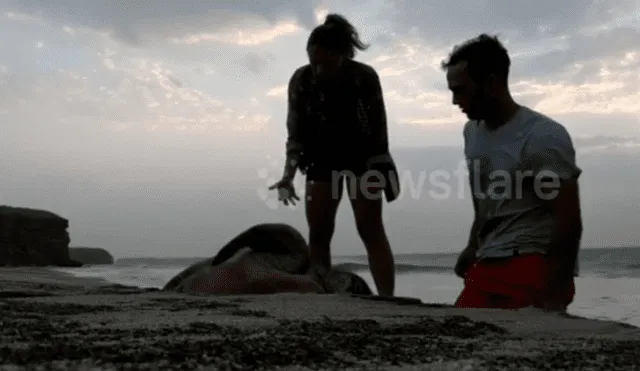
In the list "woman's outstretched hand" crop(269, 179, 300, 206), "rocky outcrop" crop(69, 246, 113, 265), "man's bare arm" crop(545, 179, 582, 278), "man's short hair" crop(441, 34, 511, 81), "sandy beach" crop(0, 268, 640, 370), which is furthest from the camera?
"rocky outcrop" crop(69, 246, 113, 265)

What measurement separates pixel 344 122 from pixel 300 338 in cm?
277

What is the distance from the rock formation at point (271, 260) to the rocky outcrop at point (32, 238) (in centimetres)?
4223

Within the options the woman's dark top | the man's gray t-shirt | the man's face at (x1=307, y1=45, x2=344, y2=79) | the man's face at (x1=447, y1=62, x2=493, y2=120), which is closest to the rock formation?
the woman's dark top

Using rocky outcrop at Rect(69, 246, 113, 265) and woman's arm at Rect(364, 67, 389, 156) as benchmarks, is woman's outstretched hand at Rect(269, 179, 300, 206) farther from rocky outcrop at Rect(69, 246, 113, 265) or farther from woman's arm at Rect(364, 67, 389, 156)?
rocky outcrop at Rect(69, 246, 113, 265)

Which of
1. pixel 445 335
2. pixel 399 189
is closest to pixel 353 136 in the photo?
pixel 399 189

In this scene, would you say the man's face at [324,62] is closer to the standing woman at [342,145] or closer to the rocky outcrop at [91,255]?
the standing woman at [342,145]

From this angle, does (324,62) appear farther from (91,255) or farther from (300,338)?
(91,255)

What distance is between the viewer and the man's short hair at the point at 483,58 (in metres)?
3.09

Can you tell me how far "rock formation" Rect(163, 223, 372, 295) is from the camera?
485 cm

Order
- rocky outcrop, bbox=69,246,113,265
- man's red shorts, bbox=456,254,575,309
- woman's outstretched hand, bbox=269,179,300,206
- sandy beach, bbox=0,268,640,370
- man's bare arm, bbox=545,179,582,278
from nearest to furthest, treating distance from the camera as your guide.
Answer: sandy beach, bbox=0,268,640,370, man's bare arm, bbox=545,179,582,278, man's red shorts, bbox=456,254,575,309, woman's outstretched hand, bbox=269,179,300,206, rocky outcrop, bbox=69,246,113,265

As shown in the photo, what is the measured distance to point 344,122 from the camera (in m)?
4.53

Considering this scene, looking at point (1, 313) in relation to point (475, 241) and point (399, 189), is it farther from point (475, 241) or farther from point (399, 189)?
point (399, 189)

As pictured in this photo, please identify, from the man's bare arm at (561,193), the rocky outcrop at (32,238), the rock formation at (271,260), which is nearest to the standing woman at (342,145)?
the rock formation at (271,260)

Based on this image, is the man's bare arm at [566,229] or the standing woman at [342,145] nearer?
the man's bare arm at [566,229]
